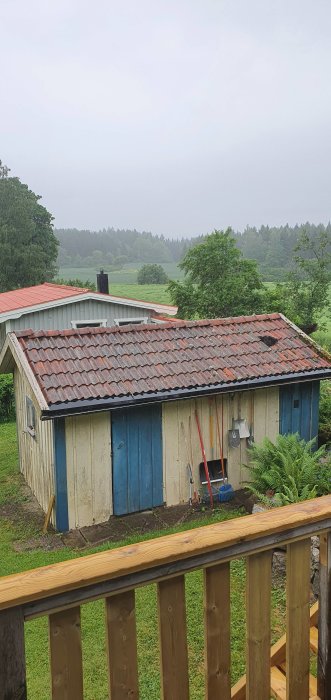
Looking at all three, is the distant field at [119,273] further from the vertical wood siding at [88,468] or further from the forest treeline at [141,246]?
the vertical wood siding at [88,468]

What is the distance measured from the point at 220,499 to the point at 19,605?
7.63m

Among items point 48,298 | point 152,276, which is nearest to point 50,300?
point 48,298

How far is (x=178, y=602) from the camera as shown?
1.67 m

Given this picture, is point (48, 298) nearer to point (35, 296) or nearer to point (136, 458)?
point (35, 296)

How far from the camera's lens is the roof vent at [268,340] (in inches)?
386

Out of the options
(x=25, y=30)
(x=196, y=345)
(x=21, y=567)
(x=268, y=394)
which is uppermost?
(x=25, y=30)

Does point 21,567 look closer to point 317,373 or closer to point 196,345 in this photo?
point 196,345

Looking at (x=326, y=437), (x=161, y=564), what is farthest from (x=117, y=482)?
(x=161, y=564)

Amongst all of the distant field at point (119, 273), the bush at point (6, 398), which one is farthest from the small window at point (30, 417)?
the distant field at point (119, 273)

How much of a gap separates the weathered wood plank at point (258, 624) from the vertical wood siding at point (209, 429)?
21.1 ft

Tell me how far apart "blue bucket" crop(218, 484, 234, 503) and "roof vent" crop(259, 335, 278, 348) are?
9.02 feet

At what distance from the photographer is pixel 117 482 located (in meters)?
8.12

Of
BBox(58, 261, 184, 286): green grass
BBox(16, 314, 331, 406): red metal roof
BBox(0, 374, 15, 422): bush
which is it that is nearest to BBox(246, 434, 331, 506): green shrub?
BBox(16, 314, 331, 406): red metal roof

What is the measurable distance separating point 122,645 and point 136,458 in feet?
21.9
